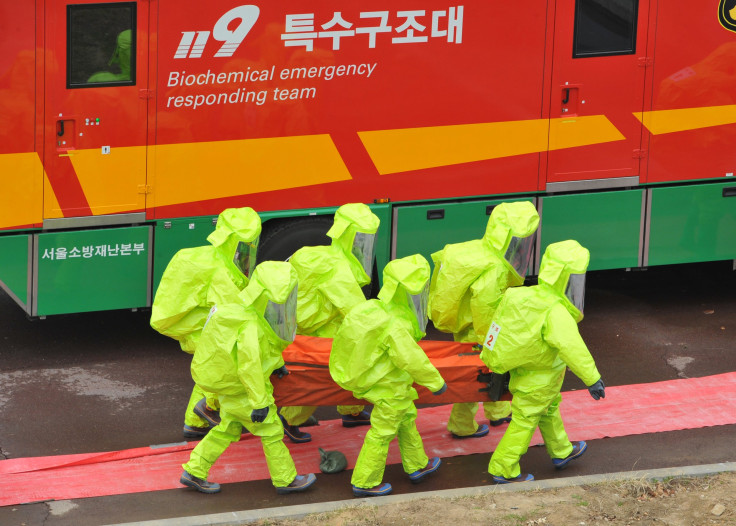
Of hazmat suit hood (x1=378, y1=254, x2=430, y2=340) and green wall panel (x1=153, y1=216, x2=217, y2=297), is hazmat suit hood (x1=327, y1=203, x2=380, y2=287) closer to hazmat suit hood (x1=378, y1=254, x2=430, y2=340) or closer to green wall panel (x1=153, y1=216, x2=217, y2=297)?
hazmat suit hood (x1=378, y1=254, x2=430, y2=340)

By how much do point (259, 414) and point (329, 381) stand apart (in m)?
0.67

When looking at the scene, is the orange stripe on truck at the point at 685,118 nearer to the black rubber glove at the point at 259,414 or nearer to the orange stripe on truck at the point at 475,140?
the orange stripe on truck at the point at 475,140

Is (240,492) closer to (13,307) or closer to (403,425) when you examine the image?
(403,425)

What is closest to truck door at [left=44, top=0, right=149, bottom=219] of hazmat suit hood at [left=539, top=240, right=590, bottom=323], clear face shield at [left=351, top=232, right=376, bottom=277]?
clear face shield at [left=351, top=232, right=376, bottom=277]

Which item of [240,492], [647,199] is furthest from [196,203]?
[647,199]

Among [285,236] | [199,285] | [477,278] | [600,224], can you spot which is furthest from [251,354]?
[600,224]

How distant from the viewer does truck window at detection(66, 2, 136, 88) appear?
9320mm

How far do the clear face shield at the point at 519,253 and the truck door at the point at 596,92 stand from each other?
228cm

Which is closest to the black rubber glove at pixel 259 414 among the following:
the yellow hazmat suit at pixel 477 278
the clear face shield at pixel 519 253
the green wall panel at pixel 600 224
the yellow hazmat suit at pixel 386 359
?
the yellow hazmat suit at pixel 386 359

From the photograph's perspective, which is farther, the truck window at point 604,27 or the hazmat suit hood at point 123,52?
the truck window at point 604,27

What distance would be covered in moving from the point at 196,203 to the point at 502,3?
305cm

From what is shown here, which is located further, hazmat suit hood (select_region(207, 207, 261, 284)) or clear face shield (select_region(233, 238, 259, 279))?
clear face shield (select_region(233, 238, 259, 279))

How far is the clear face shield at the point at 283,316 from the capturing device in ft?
24.3

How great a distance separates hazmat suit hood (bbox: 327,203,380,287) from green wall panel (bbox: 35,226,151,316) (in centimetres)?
188
